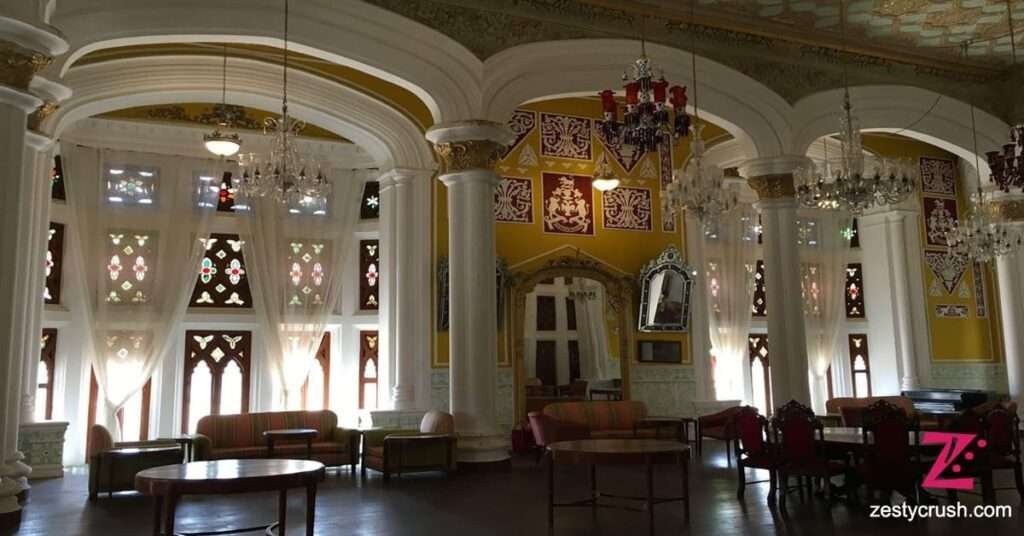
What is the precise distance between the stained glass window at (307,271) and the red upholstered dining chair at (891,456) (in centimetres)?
861

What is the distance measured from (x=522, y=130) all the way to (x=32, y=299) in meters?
7.53

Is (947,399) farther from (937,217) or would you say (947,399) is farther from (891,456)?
(891,456)

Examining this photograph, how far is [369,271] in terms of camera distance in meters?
13.5

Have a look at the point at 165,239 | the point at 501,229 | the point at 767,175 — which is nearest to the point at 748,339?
the point at 767,175

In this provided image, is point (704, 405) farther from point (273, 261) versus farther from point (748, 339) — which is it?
point (273, 261)

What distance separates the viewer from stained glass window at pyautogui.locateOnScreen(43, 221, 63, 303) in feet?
38.5

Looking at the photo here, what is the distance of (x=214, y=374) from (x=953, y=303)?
1383 centimetres

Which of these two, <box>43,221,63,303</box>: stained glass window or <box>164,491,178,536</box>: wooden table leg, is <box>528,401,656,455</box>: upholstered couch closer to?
<box>164,491,178,536</box>: wooden table leg

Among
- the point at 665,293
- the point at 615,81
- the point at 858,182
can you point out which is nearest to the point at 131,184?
the point at 615,81

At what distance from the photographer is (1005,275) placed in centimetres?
1430

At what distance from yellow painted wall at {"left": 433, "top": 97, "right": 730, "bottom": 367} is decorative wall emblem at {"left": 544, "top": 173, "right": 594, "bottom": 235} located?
0.09 m

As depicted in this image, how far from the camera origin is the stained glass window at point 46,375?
11.6 m

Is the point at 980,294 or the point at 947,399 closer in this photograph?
the point at 947,399

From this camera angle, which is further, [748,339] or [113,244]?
[748,339]
